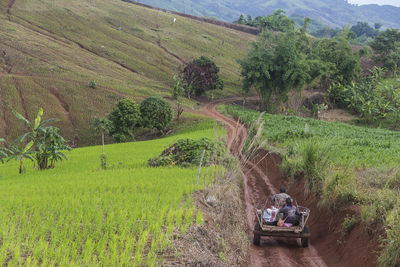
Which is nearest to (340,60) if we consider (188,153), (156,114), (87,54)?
(156,114)

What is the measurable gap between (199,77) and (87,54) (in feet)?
94.5

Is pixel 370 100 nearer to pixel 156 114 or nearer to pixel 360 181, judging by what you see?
pixel 156 114

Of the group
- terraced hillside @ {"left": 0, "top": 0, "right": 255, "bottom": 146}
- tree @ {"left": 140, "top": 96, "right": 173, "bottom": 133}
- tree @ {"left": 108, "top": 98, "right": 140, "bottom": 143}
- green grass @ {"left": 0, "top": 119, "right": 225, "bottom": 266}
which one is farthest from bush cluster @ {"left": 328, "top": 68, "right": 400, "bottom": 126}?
green grass @ {"left": 0, "top": 119, "right": 225, "bottom": 266}

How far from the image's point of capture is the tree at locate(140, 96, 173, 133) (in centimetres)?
4338

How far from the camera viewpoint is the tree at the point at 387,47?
74.1 meters

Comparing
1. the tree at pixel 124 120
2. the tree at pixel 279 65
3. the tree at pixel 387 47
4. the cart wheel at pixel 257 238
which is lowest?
the tree at pixel 124 120

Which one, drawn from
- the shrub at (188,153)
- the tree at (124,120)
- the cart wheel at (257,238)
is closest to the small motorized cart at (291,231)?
the cart wheel at (257,238)

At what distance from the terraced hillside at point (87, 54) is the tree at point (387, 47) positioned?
116 ft

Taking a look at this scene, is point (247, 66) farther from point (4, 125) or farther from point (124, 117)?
point (4, 125)

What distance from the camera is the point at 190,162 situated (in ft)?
54.5

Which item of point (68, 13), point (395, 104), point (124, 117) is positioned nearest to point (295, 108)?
point (395, 104)

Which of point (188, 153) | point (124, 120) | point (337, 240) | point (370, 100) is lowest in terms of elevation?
point (124, 120)

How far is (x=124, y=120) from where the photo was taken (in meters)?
42.0

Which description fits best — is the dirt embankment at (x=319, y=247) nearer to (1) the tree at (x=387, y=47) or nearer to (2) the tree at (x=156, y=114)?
(2) the tree at (x=156, y=114)
